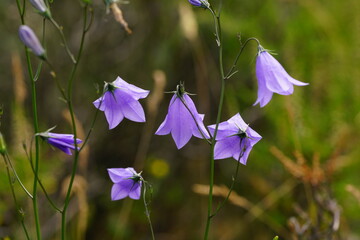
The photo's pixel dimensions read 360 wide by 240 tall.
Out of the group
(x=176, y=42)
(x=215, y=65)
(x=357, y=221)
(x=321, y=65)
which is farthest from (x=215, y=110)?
(x=357, y=221)

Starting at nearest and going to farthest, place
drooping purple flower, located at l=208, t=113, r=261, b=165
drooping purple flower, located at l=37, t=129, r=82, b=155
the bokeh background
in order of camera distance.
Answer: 1. drooping purple flower, located at l=37, t=129, r=82, b=155
2. drooping purple flower, located at l=208, t=113, r=261, b=165
3. the bokeh background

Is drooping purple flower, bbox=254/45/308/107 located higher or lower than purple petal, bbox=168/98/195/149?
higher

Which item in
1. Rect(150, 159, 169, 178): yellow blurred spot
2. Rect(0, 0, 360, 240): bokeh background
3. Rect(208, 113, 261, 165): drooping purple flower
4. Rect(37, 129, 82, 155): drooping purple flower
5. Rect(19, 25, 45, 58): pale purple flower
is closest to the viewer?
Rect(19, 25, 45, 58): pale purple flower

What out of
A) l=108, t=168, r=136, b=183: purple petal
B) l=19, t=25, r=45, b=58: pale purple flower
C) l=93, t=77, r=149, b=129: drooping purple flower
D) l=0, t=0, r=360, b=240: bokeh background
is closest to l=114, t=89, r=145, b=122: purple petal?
l=93, t=77, r=149, b=129: drooping purple flower

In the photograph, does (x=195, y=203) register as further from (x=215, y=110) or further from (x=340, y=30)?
(x=340, y=30)

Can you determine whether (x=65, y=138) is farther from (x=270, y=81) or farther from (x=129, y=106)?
(x=270, y=81)

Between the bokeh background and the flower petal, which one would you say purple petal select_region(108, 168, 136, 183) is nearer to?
the flower petal
